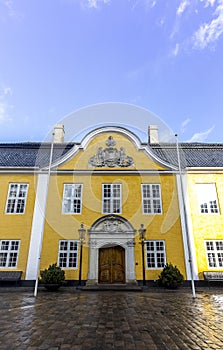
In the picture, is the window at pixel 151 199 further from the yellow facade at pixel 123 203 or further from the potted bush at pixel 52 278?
the potted bush at pixel 52 278

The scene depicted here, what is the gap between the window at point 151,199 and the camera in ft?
46.5

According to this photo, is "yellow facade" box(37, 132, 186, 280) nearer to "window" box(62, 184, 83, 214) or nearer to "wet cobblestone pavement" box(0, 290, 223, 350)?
"window" box(62, 184, 83, 214)

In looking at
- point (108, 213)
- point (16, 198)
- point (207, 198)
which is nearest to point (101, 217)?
point (108, 213)

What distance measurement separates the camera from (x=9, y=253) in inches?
517

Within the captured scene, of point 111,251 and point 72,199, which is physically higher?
point 72,199

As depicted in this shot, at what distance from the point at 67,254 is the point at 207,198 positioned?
29.2 ft

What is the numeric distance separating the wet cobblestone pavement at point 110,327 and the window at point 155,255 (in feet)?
20.4

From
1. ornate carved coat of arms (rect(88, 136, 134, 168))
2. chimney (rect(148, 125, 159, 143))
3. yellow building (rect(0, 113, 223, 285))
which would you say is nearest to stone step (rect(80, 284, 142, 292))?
yellow building (rect(0, 113, 223, 285))

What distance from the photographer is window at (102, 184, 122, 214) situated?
14203 mm

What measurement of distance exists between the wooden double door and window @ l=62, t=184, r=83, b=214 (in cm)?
283

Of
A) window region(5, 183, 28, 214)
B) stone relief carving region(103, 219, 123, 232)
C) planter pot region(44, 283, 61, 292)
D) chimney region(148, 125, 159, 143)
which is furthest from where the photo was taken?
chimney region(148, 125, 159, 143)

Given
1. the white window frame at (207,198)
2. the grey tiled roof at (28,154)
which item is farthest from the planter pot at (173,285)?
the grey tiled roof at (28,154)

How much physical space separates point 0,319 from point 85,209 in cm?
886

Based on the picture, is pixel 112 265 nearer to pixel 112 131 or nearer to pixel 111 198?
pixel 111 198
